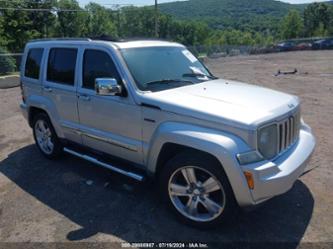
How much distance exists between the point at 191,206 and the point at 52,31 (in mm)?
56683

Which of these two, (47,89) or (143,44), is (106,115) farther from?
(47,89)

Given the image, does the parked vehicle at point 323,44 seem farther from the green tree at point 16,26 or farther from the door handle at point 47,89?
the door handle at point 47,89

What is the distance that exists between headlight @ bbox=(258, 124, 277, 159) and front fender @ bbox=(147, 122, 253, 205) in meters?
0.19

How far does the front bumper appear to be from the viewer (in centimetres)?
317

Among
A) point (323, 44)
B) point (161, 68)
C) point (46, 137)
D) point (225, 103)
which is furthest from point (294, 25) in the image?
point (225, 103)

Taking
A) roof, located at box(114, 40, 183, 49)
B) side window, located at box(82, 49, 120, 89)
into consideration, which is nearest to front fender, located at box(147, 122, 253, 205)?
side window, located at box(82, 49, 120, 89)

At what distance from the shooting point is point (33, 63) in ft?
19.0

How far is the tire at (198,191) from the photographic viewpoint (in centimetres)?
345

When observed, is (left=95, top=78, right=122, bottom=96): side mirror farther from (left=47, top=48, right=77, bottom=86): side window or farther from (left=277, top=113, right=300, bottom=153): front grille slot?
(left=277, top=113, right=300, bottom=153): front grille slot

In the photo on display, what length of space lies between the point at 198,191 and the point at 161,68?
171 centimetres

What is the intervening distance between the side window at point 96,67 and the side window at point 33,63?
1333mm

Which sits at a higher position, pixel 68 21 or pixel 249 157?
pixel 68 21

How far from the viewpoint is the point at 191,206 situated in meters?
3.77

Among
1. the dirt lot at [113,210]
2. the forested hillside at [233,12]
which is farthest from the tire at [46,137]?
the forested hillside at [233,12]
